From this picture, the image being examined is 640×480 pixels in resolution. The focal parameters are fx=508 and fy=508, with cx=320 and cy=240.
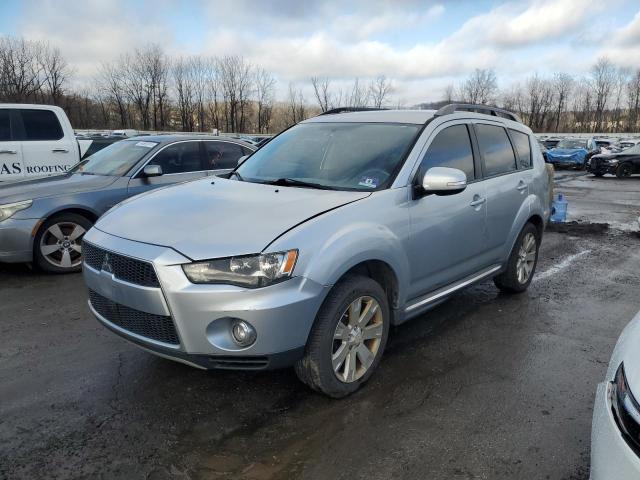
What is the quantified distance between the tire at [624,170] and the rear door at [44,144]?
72.3 feet

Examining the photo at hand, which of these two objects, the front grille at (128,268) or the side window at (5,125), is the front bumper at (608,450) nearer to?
the front grille at (128,268)

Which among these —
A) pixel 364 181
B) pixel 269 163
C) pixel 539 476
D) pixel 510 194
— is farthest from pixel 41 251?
pixel 539 476

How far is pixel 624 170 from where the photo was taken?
22.2 m

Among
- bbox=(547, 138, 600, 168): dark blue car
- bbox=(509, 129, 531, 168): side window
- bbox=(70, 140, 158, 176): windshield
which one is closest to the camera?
bbox=(509, 129, 531, 168): side window

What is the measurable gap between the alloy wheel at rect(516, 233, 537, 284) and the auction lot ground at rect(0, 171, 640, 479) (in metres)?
0.55

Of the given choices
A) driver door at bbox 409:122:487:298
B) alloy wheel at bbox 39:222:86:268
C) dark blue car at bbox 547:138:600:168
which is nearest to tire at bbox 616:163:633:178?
dark blue car at bbox 547:138:600:168

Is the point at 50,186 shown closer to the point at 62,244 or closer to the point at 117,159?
the point at 62,244

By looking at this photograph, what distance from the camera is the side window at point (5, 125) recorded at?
7.73m

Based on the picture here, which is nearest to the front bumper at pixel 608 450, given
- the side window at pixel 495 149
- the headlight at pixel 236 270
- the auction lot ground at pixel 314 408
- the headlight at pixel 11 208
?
the auction lot ground at pixel 314 408

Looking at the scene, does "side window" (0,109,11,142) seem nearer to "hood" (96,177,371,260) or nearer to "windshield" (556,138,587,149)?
"hood" (96,177,371,260)

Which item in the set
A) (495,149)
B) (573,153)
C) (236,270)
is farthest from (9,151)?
(573,153)

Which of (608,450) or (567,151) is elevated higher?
(567,151)

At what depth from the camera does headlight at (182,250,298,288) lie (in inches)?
107

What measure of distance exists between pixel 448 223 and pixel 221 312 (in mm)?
1990
